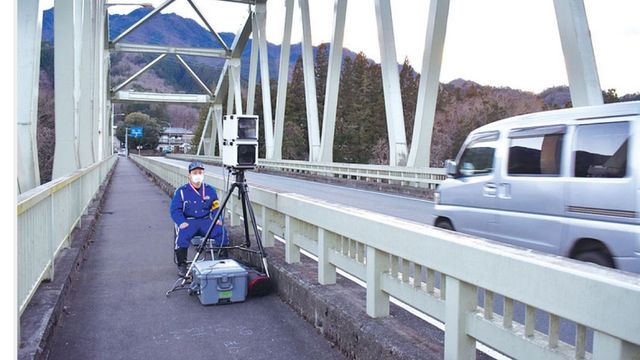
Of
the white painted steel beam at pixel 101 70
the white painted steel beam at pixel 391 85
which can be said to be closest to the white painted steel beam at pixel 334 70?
the white painted steel beam at pixel 391 85

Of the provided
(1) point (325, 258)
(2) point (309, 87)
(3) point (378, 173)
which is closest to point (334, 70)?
(2) point (309, 87)

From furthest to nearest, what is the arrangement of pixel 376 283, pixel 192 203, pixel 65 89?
pixel 65 89 < pixel 192 203 < pixel 376 283

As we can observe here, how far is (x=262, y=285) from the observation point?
6.51 meters

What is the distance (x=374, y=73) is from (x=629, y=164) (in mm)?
75418

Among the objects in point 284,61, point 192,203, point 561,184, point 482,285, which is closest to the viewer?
point 482,285

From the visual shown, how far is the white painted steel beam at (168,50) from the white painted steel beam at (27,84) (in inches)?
2338

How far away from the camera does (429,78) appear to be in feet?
63.9

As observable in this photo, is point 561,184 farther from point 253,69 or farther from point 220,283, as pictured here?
point 253,69

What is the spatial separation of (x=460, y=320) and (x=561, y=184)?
369 centimetres

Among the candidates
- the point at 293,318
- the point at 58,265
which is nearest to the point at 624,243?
the point at 293,318

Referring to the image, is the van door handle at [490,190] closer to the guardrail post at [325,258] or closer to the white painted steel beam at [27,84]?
the guardrail post at [325,258]

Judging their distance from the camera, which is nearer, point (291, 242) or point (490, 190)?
point (291, 242)

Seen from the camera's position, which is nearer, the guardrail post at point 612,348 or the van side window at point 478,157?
the guardrail post at point 612,348

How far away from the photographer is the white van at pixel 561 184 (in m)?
5.62
